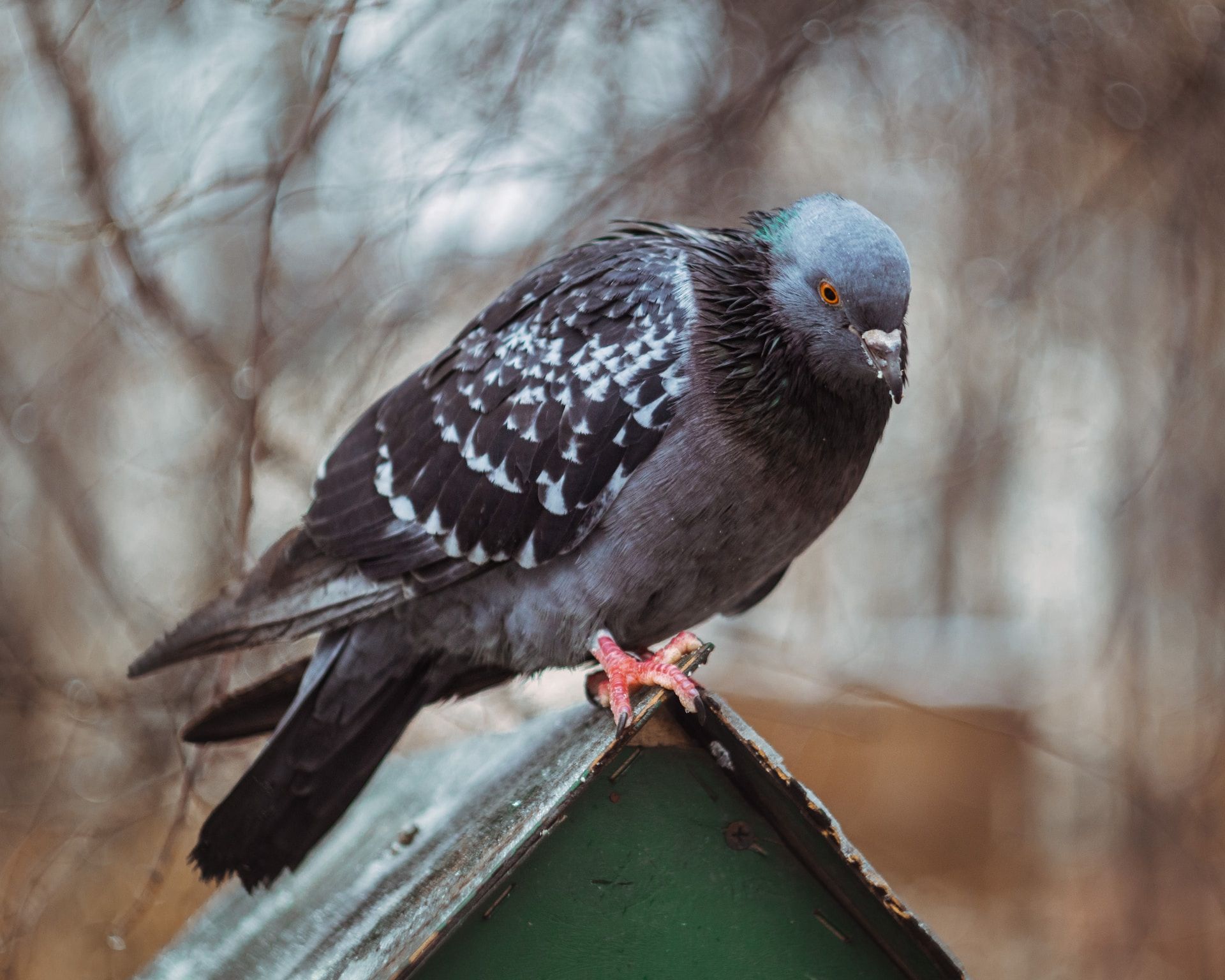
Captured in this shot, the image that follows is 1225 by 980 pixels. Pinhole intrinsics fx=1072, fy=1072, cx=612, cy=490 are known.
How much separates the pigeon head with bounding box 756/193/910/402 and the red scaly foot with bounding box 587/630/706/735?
0.74 metres

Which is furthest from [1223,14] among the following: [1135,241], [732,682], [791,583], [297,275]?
[297,275]

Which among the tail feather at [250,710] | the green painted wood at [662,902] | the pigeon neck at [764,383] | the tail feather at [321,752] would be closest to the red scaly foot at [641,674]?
the green painted wood at [662,902]

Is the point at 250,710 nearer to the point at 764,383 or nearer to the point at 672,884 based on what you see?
the point at 672,884

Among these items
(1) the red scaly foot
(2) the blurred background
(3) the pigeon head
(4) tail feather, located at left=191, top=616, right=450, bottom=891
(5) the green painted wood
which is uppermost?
(2) the blurred background

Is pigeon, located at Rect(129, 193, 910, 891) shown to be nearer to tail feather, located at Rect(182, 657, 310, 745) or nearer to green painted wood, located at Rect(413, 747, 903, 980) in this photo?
tail feather, located at Rect(182, 657, 310, 745)

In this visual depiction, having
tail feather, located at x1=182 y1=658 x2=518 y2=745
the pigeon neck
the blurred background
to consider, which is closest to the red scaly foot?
the pigeon neck

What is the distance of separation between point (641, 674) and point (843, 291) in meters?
0.97

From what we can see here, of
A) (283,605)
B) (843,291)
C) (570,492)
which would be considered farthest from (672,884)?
(283,605)

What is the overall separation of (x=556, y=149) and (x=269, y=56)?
1.37 m

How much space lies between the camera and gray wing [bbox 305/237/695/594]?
2666 millimetres

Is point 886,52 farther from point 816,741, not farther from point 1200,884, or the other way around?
point 1200,884

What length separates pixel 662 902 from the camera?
2131 mm

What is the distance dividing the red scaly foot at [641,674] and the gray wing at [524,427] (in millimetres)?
308

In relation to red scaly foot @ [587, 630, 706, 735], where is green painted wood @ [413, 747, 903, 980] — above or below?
below
